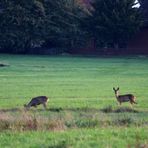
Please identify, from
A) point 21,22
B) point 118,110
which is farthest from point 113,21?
point 118,110

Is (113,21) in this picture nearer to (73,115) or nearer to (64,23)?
(64,23)

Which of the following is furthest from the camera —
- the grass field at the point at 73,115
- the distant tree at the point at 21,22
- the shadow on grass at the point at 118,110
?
the distant tree at the point at 21,22

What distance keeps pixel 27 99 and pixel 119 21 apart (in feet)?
163

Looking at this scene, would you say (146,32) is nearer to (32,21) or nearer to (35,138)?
(32,21)

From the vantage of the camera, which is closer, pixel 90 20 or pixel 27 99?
pixel 27 99

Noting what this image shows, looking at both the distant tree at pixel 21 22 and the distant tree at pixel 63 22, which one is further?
the distant tree at pixel 63 22

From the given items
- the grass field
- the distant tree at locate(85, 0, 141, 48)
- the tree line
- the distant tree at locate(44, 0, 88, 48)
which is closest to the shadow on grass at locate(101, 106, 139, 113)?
the grass field

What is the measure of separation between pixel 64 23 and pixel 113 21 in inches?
289

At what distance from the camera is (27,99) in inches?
934

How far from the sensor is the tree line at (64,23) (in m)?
72.9

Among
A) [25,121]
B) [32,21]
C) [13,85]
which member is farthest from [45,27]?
[25,121]

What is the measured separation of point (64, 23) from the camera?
7644cm

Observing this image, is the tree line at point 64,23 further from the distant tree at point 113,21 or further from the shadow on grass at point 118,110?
the shadow on grass at point 118,110

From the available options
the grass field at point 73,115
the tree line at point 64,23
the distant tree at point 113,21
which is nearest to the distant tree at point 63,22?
the tree line at point 64,23
